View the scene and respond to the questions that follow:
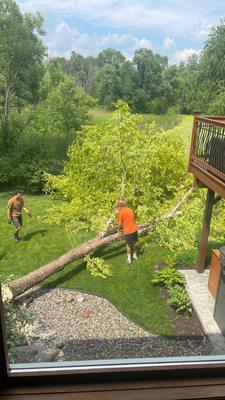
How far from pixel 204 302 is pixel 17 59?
909 centimetres

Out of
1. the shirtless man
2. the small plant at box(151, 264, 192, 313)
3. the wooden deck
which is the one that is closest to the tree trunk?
the shirtless man

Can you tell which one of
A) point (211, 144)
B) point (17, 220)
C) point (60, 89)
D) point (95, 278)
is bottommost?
point (95, 278)

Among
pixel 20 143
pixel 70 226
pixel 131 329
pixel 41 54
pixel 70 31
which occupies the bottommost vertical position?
pixel 131 329

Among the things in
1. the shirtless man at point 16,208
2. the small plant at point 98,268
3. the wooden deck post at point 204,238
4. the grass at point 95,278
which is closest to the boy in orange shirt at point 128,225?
the grass at point 95,278

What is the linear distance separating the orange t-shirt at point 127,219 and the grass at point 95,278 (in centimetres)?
66

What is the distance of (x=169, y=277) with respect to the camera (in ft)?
16.9

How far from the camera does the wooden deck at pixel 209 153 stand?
433cm

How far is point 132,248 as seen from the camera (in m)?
6.05

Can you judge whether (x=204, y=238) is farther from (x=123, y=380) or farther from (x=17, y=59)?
(x=17, y=59)

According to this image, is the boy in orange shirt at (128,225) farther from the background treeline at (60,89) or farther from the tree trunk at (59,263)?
the background treeline at (60,89)

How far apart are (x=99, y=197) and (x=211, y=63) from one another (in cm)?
356

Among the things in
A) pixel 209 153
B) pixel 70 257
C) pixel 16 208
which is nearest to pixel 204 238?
pixel 209 153

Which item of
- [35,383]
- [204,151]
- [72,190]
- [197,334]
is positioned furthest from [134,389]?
[72,190]

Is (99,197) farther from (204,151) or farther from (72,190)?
(204,151)
